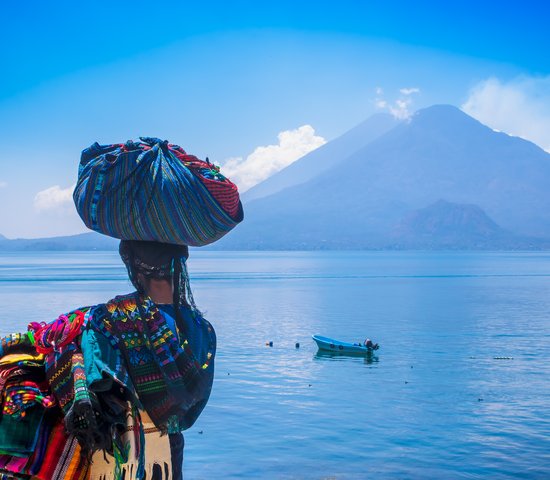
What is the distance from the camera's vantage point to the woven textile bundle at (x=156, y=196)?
2.51 m

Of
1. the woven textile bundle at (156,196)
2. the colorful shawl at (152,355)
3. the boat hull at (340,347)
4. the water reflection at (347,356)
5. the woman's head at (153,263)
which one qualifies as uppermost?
the woven textile bundle at (156,196)

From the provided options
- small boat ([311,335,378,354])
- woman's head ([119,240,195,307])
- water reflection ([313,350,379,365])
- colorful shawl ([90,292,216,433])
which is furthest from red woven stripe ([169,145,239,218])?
small boat ([311,335,378,354])

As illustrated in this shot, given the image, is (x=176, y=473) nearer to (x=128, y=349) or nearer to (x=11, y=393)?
(x=128, y=349)

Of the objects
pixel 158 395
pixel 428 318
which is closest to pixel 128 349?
Result: pixel 158 395

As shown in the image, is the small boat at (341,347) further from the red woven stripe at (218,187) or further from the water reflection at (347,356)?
the red woven stripe at (218,187)

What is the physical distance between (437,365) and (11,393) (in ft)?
112

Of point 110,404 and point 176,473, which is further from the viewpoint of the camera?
point 176,473

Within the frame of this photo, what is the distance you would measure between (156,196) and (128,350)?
19.7 inches

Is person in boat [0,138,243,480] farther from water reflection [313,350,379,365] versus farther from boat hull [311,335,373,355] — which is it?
boat hull [311,335,373,355]

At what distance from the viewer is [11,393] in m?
2.25

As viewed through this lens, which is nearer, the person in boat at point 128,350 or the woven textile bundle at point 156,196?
the person in boat at point 128,350

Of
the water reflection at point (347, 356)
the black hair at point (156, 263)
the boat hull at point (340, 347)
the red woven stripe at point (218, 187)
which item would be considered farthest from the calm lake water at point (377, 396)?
the red woven stripe at point (218, 187)

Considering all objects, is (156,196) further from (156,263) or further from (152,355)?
(152,355)

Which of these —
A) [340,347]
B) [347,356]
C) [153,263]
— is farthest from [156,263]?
[340,347]
